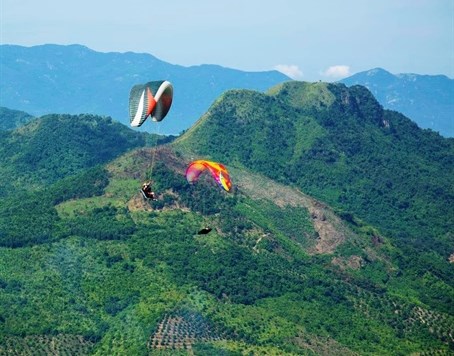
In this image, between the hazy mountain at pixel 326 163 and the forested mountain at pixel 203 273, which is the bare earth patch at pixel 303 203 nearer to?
the forested mountain at pixel 203 273

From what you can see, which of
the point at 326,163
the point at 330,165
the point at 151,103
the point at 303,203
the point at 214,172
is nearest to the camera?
the point at 151,103

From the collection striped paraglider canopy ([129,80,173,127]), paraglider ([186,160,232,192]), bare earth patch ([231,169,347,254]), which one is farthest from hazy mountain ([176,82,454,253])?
striped paraglider canopy ([129,80,173,127])

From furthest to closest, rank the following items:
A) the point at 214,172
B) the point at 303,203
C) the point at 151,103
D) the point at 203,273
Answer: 1. the point at 303,203
2. the point at 203,273
3. the point at 214,172
4. the point at 151,103

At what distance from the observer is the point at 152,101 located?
58688 mm

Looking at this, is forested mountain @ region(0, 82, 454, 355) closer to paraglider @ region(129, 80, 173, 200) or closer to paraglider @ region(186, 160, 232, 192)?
paraglider @ region(186, 160, 232, 192)

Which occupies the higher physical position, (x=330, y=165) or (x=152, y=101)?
(x=152, y=101)

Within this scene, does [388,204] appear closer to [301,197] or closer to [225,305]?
[301,197]

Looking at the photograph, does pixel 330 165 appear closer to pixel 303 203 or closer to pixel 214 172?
pixel 303 203

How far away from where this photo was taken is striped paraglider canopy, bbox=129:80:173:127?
5844cm

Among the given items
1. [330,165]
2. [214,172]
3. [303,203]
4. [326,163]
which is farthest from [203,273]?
[330,165]

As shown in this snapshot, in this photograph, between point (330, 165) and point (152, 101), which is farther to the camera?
point (330, 165)

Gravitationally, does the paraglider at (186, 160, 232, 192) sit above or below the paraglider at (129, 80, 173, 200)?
below

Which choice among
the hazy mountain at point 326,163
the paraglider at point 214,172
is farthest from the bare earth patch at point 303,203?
the paraglider at point 214,172

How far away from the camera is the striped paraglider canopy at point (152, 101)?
192 feet
